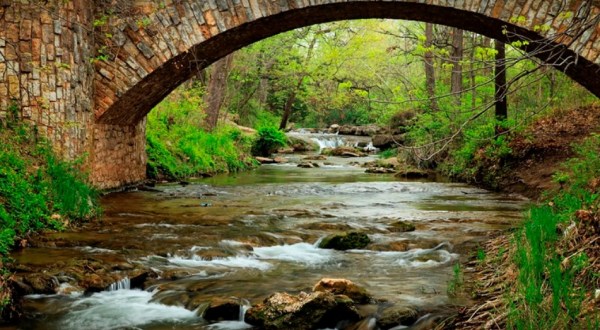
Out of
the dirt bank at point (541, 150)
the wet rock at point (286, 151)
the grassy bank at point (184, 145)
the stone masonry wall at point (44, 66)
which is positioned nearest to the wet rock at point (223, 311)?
the stone masonry wall at point (44, 66)

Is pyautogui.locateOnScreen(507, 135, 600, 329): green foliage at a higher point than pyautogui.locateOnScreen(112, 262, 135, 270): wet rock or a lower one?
higher

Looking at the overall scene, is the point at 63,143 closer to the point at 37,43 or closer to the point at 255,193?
the point at 37,43

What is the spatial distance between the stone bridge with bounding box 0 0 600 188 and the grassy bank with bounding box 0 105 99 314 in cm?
41

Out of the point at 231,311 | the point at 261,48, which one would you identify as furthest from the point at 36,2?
the point at 261,48

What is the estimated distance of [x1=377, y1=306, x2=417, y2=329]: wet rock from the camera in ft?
12.3

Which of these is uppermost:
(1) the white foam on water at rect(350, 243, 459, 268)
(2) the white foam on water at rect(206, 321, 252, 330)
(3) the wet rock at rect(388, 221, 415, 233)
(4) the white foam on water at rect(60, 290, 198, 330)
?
(3) the wet rock at rect(388, 221, 415, 233)

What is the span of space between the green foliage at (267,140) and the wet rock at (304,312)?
17.3 meters

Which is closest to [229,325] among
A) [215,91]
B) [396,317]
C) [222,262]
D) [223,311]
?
[223,311]

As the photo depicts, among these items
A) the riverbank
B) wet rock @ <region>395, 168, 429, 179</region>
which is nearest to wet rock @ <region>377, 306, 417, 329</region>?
the riverbank

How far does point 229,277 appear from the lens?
16.3 feet

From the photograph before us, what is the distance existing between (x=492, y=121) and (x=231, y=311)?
28.9 ft

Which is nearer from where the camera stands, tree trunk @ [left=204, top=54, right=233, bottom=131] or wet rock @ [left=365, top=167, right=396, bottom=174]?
wet rock @ [left=365, top=167, right=396, bottom=174]

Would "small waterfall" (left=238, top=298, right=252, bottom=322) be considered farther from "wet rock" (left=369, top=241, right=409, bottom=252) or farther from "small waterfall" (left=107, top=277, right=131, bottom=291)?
"wet rock" (left=369, top=241, right=409, bottom=252)

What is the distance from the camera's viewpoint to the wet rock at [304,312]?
368 centimetres
